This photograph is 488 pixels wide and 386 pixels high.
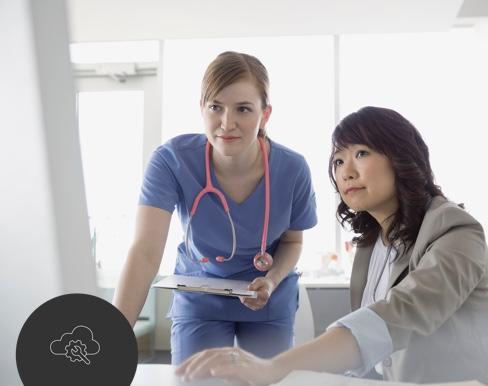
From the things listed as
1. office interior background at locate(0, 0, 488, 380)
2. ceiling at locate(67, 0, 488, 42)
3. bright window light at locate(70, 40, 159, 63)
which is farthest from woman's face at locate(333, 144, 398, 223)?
bright window light at locate(70, 40, 159, 63)

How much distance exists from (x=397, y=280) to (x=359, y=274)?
18 cm

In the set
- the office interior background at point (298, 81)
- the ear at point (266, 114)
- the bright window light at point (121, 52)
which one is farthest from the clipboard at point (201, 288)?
the bright window light at point (121, 52)

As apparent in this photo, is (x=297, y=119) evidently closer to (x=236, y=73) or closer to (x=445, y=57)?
(x=445, y=57)

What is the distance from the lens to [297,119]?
2.68 meters

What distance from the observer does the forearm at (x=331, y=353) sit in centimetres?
54

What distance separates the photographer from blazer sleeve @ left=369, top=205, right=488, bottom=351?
1.95 feet

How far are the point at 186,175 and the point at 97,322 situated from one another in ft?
2.07

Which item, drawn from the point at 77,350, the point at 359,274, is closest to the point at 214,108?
A: the point at 359,274

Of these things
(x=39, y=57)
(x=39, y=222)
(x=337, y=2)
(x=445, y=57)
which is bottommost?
(x=39, y=222)

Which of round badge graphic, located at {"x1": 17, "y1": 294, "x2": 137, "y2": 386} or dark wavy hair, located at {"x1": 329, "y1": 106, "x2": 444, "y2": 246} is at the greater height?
dark wavy hair, located at {"x1": 329, "y1": 106, "x2": 444, "y2": 246}

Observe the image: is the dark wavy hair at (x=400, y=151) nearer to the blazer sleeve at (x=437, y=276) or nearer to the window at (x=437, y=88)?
the blazer sleeve at (x=437, y=276)

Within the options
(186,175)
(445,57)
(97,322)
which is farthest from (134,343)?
(445,57)

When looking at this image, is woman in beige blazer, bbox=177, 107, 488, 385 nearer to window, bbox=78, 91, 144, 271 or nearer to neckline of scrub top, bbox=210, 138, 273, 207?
neckline of scrub top, bbox=210, 138, 273, 207

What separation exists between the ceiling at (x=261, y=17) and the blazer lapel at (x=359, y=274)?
165 cm
